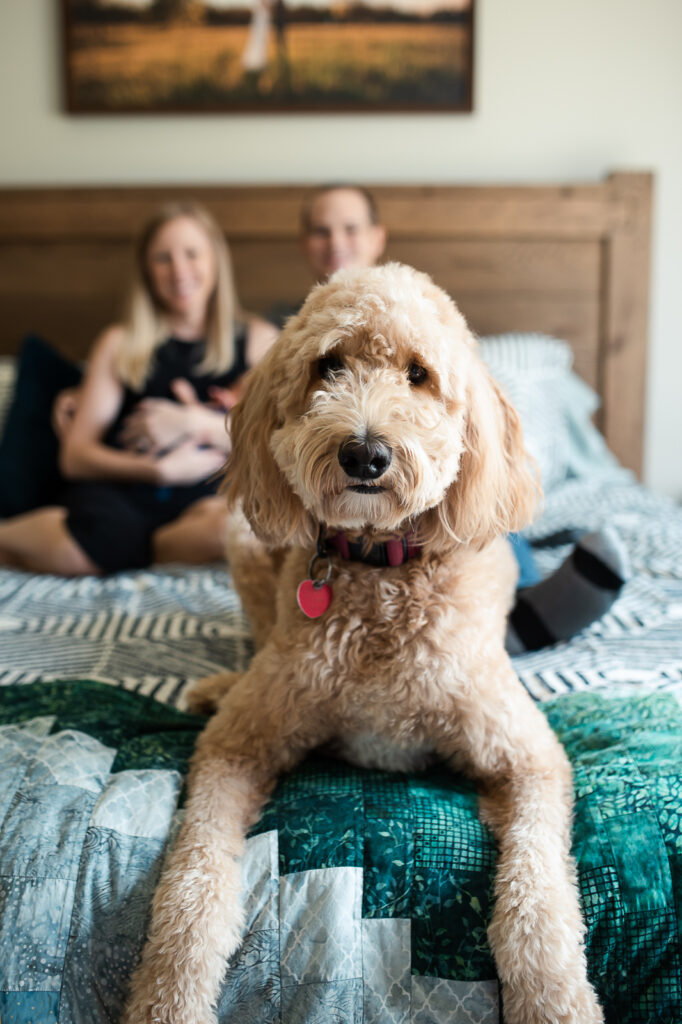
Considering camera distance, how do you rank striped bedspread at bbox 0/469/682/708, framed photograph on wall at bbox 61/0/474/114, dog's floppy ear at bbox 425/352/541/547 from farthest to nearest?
1. framed photograph on wall at bbox 61/0/474/114
2. striped bedspread at bbox 0/469/682/708
3. dog's floppy ear at bbox 425/352/541/547

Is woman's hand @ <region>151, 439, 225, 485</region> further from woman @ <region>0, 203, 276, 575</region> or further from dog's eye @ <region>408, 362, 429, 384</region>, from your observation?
dog's eye @ <region>408, 362, 429, 384</region>

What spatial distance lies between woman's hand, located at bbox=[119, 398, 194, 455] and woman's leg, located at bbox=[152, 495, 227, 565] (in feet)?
0.86

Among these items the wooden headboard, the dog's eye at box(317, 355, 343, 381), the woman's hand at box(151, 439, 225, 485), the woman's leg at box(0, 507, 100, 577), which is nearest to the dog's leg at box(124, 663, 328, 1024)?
the dog's eye at box(317, 355, 343, 381)

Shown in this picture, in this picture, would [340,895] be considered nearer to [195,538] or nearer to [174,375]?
[195,538]

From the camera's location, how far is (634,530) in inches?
83.4

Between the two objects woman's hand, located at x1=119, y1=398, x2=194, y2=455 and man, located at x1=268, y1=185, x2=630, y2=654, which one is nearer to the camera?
man, located at x1=268, y1=185, x2=630, y2=654

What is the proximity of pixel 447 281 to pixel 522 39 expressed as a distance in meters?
0.95

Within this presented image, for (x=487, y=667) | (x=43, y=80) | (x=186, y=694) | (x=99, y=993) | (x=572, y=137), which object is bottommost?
(x=99, y=993)

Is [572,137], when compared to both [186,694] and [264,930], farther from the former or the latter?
[264,930]

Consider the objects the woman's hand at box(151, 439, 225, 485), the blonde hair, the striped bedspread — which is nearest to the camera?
the striped bedspread

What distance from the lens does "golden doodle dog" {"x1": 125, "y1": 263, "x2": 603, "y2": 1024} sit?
3.17 ft

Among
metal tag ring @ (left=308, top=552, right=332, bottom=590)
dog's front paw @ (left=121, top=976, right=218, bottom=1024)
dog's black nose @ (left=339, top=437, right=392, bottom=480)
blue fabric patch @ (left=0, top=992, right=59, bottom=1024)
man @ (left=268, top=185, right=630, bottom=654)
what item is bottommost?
blue fabric patch @ (left=0, top=992, right=59, bottom=1024)

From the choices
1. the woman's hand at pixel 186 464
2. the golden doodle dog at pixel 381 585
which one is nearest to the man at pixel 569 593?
the golden doodle dog at pixel 381 585

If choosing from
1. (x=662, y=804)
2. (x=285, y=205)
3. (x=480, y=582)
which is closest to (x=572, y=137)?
(x=285, y=205)
